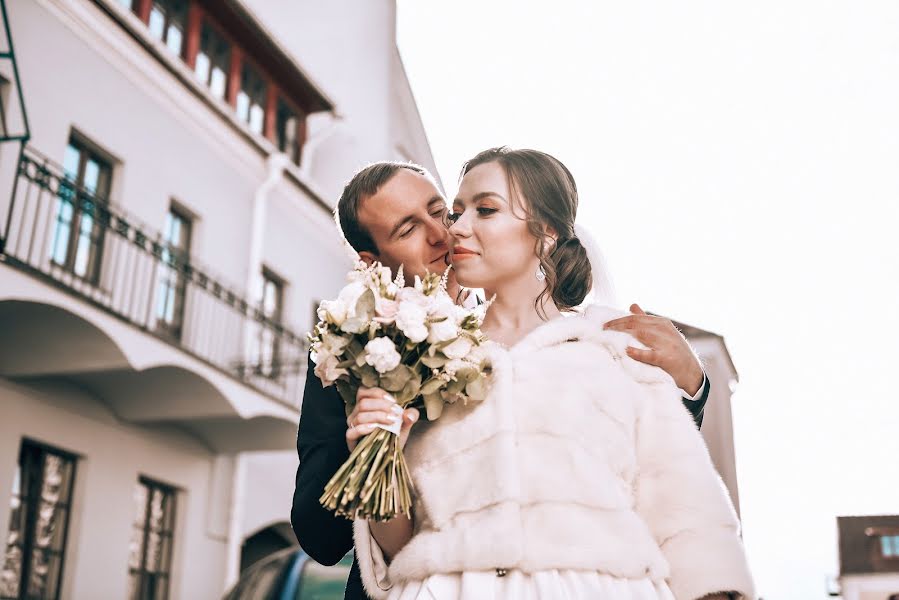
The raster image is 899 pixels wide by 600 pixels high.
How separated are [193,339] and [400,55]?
9.61 meters

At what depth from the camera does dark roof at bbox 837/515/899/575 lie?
53.3 metres

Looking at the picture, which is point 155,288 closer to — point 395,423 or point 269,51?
point 269,51

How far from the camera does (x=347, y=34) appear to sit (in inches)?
736

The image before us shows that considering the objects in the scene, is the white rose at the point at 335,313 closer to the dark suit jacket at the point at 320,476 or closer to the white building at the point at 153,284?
the dark suit jacket at the point at 320,476

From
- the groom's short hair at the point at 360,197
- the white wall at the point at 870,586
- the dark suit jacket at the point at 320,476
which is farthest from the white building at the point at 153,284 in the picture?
the white wall at the point at 870,586

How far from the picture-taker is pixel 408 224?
10.3 feet

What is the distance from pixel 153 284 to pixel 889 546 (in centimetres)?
5237

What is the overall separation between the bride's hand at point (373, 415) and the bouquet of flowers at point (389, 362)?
17mm

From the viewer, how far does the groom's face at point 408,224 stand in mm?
3111

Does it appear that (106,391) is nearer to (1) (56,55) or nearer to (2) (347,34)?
(1) (56,55)

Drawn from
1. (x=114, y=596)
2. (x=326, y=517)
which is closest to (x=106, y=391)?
(x=114, y=596)

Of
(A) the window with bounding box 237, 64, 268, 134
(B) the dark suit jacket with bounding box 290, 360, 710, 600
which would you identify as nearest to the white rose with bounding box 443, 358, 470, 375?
(B) the dark suit jacket with bounding box 290, 360, 710, 600

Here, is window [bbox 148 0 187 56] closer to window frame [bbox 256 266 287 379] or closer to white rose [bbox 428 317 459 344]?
window frame [bbox 256 266 287 379]

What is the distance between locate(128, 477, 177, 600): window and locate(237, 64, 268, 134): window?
5536mm
